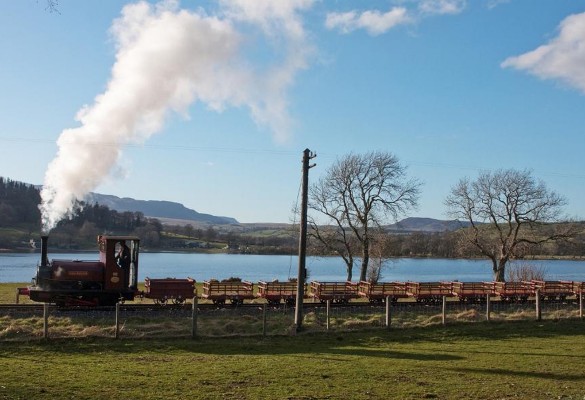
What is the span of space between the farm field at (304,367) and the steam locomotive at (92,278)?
27.9ft

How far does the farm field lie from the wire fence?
91 cm

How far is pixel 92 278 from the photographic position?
83.4 ft

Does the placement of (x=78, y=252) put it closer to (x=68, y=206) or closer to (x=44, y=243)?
(x=68, y=206)

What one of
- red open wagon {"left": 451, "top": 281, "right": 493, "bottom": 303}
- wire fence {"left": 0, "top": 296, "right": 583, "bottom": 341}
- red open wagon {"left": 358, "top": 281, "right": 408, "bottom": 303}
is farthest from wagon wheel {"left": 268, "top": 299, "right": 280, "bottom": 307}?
red open wagon {"left": 451, "top": 281, "right": 493, "bottom": 303}

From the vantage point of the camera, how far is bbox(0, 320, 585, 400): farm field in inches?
444

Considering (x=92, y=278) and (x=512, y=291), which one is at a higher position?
(x=92, y=278)

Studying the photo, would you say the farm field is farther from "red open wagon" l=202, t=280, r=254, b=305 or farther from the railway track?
"red open wagon" l=202, t=280, r=254, b=305

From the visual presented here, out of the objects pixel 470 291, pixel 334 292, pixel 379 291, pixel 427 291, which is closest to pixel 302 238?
pixel 334 292

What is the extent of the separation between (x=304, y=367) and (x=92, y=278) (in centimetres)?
1472

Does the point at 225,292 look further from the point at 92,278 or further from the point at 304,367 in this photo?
the point at 304,367

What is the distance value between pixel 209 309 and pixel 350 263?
21.7 meters

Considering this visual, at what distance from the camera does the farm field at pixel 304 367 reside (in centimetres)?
1127

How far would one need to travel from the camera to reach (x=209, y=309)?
26047 mm

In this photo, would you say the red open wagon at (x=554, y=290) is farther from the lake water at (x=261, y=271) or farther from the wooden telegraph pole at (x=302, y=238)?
the wooden telegraph pole at (x=302, y=238)
